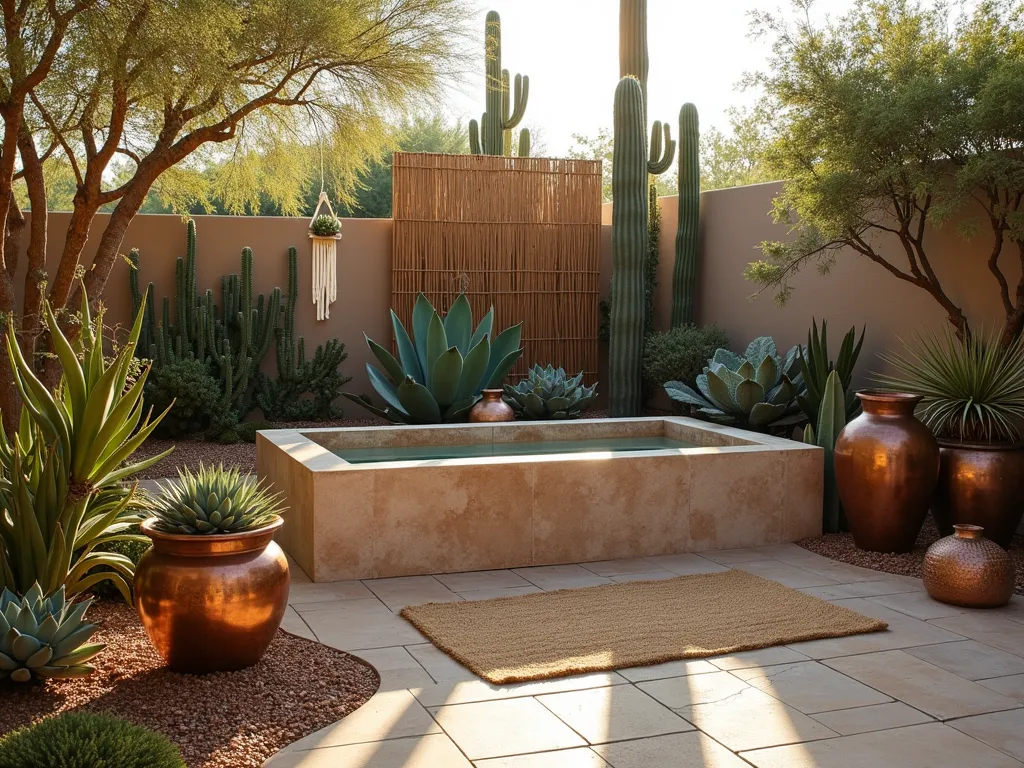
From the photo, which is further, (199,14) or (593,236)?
(593,236)

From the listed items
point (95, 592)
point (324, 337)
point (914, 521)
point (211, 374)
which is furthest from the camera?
point (324, 337)

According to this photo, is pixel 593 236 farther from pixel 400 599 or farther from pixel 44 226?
pixel 400 599

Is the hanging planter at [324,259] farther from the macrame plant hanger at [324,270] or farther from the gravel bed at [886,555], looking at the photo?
the gravel bed at [886,555]

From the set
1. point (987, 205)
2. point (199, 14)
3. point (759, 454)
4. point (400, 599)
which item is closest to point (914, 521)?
point (759, 454)

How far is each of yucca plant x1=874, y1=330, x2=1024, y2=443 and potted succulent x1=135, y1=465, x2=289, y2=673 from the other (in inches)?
144

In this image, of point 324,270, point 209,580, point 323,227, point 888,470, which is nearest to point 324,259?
point 324,270

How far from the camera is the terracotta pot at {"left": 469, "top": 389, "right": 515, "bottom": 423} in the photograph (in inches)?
310

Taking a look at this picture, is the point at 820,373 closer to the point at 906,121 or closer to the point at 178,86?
the point at 906,121

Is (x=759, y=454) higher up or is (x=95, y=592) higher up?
(x=759, y=454)

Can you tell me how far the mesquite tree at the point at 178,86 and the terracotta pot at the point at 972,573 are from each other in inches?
186

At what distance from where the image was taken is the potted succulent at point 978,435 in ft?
16.8

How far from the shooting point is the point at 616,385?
31.1 ft

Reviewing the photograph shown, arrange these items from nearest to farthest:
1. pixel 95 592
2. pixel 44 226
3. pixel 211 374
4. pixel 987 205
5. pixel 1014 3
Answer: pixel 95 592, pixel 1014 3, pixel 987 205, pixel 44 226, pixel 211 374

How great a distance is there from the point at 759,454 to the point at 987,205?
221cm
